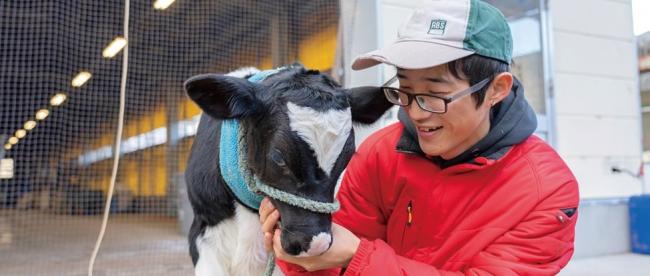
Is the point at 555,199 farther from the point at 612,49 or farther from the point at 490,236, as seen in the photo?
the point at 612,49

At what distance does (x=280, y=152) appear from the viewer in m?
1.06

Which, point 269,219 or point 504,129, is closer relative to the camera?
point 269,219

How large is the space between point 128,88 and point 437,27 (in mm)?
7210

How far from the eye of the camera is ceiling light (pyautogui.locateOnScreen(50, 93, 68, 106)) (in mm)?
8742

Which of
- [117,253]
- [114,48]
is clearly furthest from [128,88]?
[117,253]

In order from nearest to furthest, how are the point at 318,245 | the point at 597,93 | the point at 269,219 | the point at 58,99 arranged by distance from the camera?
the point at 318,245, the point at 269,219, the point at 597,93, the point at 58,99

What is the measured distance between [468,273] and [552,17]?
361 cm

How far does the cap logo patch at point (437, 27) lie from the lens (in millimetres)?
1088

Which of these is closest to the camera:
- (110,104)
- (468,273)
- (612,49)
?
(468,273)

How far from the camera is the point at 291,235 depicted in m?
0.99

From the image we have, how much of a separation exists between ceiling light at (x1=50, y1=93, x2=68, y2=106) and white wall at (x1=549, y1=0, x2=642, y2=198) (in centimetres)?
761

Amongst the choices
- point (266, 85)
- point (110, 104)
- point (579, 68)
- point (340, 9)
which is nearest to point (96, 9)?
point (340, 9)

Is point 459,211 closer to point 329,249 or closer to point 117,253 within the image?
point 329,249

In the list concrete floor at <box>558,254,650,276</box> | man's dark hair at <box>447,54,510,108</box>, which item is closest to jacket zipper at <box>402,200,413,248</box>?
man's dark hair at <box>447,54,510,108</box>
